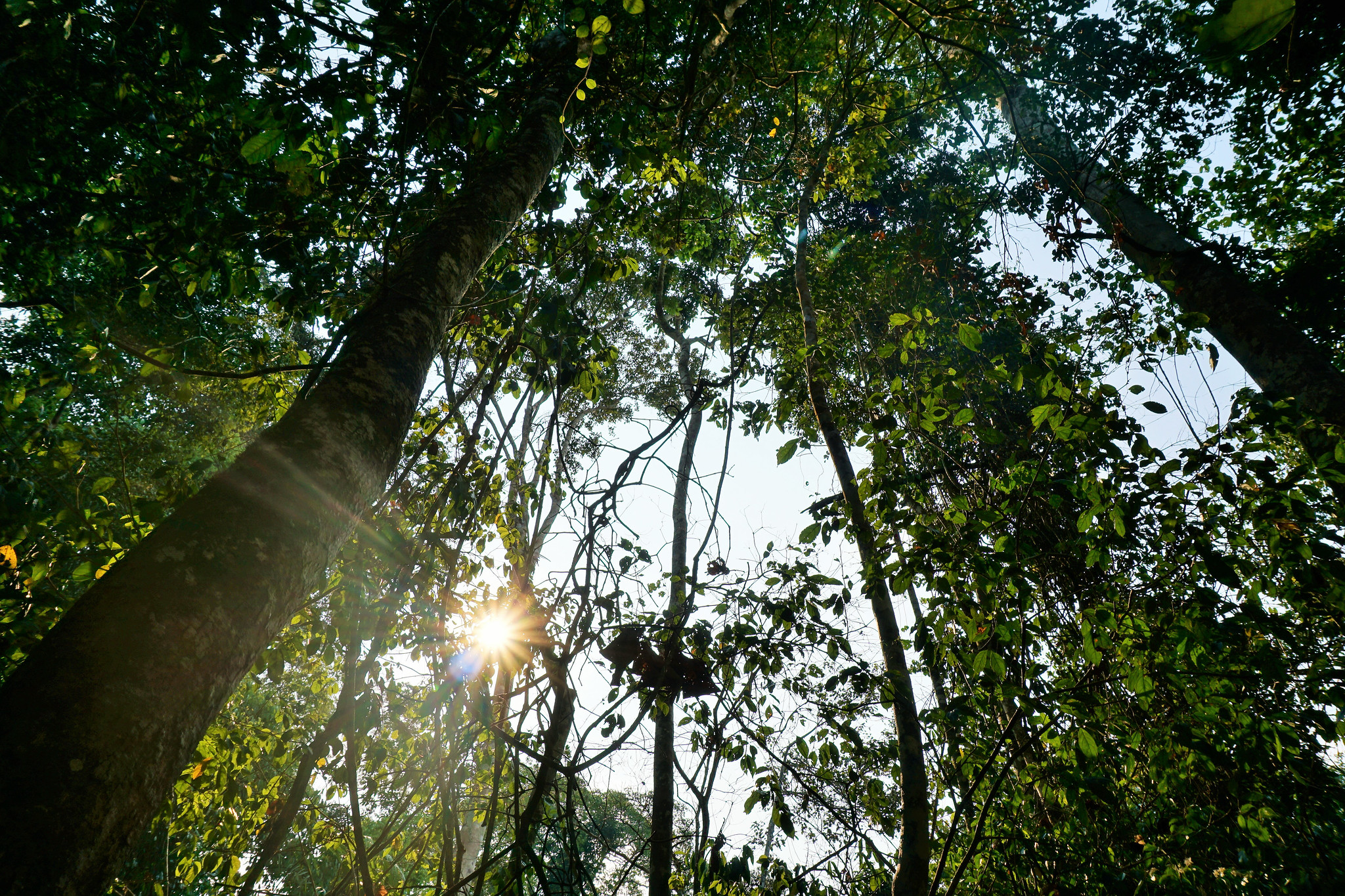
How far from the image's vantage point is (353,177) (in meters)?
2.96

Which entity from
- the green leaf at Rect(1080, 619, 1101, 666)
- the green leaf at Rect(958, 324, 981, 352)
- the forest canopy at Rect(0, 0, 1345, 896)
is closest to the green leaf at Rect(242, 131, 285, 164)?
the forest canopy at Rect(0, 0, 1345, 896)

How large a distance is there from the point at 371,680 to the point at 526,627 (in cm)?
79

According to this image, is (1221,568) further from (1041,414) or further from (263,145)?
(263,145)

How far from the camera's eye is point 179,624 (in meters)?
0.88

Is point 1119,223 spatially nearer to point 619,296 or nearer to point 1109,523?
point 1109,523

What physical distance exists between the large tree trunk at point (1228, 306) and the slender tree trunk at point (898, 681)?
170 centimetres

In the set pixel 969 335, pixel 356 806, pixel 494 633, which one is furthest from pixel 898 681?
pixel 356 806

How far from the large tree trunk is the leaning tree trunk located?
10.5 feet

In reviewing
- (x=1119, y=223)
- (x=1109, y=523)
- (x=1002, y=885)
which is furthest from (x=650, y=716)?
(x=1119, y=223)

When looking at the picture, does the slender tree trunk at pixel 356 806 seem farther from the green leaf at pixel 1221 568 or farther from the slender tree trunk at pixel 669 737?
the green leaf at pixel 1221 568

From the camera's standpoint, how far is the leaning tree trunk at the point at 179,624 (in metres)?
0.69

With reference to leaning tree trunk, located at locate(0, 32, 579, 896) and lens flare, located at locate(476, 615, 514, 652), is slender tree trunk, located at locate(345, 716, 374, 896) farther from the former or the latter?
leaning tree trunk, located at locate(0, 32, 579, 896)

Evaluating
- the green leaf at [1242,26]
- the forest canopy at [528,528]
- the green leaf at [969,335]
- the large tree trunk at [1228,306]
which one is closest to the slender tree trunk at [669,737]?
the forest canopy at [528,528]

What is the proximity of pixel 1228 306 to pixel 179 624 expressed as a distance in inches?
229
